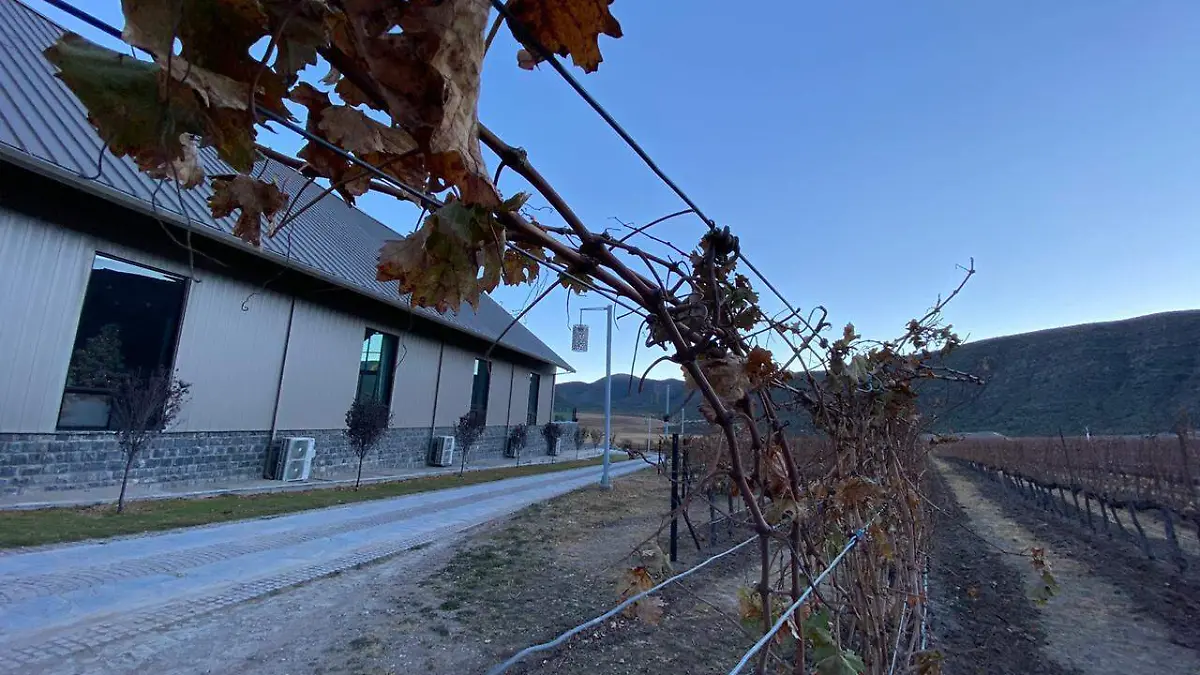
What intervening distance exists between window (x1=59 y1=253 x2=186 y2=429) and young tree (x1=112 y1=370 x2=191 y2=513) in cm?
26

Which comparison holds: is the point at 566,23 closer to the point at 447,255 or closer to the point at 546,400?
the point at 447,255

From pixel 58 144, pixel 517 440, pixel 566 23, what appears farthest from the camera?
pixel 517 440

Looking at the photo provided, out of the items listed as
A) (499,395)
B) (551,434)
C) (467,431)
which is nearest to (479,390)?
(499,395)

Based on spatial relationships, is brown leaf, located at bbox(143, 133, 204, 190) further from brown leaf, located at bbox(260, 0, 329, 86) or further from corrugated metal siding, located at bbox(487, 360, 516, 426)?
corrugated metal siding, located at bbox(487, 360, 516, 426)

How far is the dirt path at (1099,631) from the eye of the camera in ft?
14.4

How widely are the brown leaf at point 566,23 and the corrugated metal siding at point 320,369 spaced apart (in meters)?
12.3

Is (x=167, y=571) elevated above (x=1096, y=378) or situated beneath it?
situated beneath

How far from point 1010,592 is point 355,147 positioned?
25.7 feet

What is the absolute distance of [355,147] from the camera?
26.9 inches

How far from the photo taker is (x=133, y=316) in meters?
8.65

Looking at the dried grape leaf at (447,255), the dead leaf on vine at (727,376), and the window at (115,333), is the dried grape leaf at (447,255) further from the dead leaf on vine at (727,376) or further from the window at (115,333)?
the window at (115,333)

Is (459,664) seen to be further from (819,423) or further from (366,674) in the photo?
(819,423)

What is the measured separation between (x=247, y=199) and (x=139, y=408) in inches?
347

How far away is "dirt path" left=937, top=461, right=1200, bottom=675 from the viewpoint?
4375 mm
